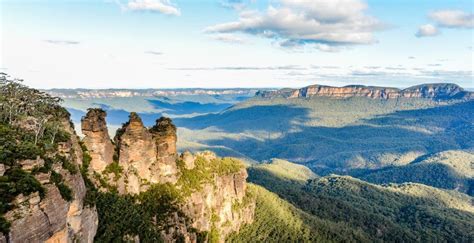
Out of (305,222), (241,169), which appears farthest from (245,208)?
(305,222)

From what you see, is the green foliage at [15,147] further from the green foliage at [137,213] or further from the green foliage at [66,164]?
the green foliage at [137,213]

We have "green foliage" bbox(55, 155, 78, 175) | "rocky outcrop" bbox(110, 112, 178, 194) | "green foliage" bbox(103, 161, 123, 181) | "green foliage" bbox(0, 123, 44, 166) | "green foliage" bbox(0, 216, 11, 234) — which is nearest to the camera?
"green foliage" bbox(0, 216, 11, 234)

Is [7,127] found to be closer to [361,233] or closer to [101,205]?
[101,205]

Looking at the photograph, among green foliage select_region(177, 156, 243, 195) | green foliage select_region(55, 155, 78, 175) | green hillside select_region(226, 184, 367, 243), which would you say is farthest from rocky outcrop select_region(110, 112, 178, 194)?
green hillside select_region(226, 184, 367, 243)

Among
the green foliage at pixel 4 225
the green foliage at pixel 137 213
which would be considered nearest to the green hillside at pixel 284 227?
the green foliage at pixel 137 213

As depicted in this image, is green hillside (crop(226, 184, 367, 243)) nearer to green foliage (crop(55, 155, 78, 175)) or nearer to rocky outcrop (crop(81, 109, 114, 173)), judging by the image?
rocky outcrop (crop(81, 109, 114, 173))

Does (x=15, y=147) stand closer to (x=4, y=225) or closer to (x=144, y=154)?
(x=4, y=225)

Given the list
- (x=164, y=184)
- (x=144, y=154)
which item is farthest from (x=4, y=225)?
(x=164, y=184)
